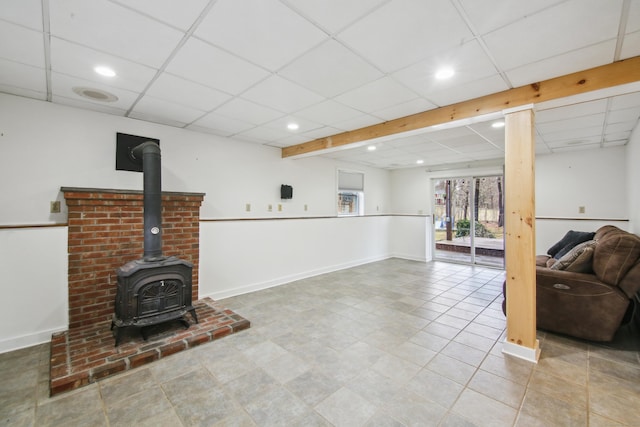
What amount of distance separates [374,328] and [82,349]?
2778 mm

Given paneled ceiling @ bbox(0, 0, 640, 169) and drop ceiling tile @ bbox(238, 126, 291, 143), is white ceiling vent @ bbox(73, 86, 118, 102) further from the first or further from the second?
drop ceiling tile @ bbox(238, 126, 291, 143)

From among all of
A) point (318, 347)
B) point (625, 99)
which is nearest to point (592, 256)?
point (625, 99)

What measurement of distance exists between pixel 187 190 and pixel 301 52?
8.61ft

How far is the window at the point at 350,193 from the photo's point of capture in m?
6.21

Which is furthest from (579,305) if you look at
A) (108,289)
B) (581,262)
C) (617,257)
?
(108,289)

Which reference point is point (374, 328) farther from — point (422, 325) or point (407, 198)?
point (407, 198)

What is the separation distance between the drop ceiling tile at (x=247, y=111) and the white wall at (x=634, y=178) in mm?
4591

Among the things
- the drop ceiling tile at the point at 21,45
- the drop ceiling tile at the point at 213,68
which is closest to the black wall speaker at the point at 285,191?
the drop ceiling tile at the point at 213,68

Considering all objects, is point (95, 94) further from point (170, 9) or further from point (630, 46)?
point (630, 46)

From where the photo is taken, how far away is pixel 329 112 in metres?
3.16

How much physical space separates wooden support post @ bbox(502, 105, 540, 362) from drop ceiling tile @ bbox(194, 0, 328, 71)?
1.93m

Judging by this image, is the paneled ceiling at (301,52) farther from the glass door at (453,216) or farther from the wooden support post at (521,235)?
the glass door at (453,216)

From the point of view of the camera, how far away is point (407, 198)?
7.26 metres

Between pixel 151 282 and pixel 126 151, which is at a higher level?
pixel 126 151
